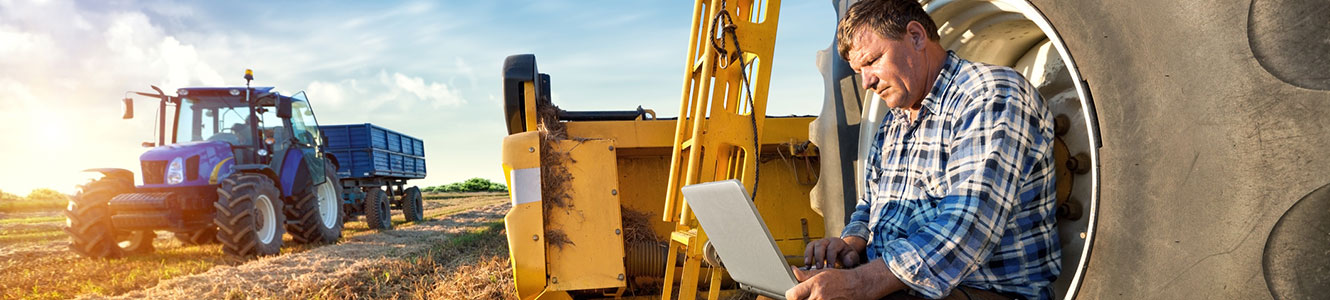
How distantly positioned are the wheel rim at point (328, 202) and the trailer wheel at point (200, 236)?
2.05 metres

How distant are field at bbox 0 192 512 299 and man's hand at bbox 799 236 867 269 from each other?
9.91ft

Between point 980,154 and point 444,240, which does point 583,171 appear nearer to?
point 980,154

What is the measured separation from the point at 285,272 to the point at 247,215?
1499 mm

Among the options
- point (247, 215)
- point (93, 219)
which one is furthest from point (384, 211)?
point (247, 215)

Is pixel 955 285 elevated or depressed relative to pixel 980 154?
depressed

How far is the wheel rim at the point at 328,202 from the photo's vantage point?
11.2 metres

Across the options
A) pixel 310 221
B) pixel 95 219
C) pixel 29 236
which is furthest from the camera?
pixel 29 236

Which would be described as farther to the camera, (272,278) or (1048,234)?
(272,278)

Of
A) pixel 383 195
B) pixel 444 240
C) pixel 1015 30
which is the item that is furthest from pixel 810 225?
pixel 383 195

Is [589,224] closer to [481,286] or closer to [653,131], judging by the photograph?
[653,131]

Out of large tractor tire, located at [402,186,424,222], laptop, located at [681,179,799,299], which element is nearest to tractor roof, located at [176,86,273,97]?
large tractor tire, located at [402,186,424,222]

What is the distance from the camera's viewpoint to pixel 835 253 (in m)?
1.99

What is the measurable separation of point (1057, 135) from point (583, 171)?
7.40 ft

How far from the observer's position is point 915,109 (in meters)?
1.93
